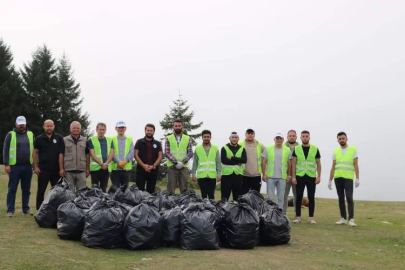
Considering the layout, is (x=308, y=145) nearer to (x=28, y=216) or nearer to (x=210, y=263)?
(x=210, y=263)

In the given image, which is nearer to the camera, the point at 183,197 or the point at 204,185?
the point at 183,197

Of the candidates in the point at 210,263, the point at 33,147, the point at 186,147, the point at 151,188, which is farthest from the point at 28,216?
the point at 210,263

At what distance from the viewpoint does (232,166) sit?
983 cm

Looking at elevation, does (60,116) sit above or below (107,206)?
above

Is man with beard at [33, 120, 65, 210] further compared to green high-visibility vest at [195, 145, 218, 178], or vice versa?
green high-visibility vest at [195, 145, 218, 178]

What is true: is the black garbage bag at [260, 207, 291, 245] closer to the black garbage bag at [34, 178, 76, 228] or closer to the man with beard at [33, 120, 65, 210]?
the black garbage bag at [34, 178, 76, 228]

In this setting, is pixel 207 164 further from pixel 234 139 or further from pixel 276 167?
pixel 276 167

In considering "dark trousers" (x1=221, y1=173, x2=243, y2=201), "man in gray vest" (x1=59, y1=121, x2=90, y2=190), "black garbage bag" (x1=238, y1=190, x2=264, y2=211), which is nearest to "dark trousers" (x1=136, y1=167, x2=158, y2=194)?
"man in gray vest" (x1=59, y1=121, x2=90, y2=190)

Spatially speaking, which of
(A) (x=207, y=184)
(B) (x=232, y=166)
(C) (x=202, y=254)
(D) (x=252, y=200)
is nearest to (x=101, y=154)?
(A) (x=207, y=184)

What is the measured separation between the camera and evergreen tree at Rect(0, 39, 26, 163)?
3753cm

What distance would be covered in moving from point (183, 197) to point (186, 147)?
204cm

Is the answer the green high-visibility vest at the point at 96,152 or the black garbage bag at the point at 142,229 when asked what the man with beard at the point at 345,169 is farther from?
the black garbage bag at the point at 142,229

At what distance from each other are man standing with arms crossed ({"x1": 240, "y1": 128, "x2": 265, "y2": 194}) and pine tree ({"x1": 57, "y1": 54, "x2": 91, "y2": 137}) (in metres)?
31.2

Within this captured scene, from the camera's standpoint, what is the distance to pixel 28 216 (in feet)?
30.2
